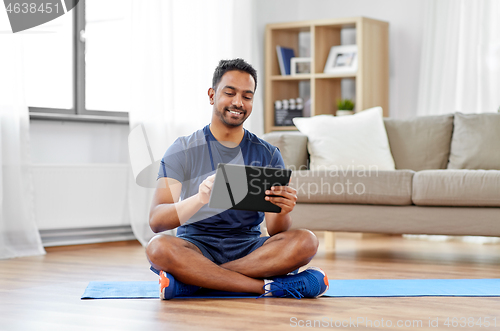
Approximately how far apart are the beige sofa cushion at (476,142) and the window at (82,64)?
207 cm

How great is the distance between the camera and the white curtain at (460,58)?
13.7ft

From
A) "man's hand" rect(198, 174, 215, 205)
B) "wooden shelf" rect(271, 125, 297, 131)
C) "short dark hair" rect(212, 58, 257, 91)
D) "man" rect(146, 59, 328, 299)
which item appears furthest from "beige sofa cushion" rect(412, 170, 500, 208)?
"wooden shelf" rect(271, 125, 297, 131)

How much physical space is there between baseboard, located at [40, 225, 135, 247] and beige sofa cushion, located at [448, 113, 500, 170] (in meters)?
2.05

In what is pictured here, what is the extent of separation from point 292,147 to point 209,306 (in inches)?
66.2

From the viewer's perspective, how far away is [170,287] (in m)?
1.92

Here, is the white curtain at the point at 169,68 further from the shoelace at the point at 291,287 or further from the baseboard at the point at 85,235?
the shoelace at the point at 291,287

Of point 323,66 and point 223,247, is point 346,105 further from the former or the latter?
point 223,247

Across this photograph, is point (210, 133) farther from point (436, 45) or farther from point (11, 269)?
point (436, 45)

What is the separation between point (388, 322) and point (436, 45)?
128 inches

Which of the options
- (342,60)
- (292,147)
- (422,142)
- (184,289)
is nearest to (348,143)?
(292,147)

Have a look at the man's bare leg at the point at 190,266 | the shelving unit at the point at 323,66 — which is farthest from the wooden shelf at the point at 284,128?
the man's bare leg at the point at 190,266

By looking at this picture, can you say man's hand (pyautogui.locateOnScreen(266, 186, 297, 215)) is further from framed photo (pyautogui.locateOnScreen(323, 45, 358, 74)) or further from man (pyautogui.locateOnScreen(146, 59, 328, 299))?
framed photo (pyautogui.locateOnScreen(323, 45, 358, 74))

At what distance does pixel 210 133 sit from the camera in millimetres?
2068

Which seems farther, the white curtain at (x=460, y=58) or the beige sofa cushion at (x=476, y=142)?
the white curtain at (x=460, y=58)
